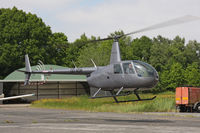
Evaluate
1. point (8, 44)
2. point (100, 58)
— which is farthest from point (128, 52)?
point (8, 44)

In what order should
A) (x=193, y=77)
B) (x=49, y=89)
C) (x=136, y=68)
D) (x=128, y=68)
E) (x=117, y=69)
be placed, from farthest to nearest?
1. (x=193, y=77)
2. (x=49, y=89)
3. (x=117, y=69)
4. (x=128, y=68)
5. (x=136, y=68)

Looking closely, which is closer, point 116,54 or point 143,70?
point 143,70

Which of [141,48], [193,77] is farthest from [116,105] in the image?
[141,48]

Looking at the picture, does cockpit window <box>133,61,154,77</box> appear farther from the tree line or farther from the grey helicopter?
the tree line

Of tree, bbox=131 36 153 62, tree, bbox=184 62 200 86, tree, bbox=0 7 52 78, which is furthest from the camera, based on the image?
tree, bbox=131 36 153 62

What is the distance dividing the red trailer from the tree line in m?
38.7

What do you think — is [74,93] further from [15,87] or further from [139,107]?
[139,107]

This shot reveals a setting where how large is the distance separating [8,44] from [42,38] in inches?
302

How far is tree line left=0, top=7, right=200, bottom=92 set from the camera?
71500 millimetres

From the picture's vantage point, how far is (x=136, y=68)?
786 inches

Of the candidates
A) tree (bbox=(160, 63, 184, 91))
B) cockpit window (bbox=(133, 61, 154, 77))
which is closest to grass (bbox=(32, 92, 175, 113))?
cockpit window (bbox=(133, 61, 154, 77))

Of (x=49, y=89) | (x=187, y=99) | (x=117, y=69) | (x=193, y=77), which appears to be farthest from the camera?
(x=193, y=77)

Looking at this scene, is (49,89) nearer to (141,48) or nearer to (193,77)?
(193,77)

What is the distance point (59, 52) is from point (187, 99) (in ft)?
163
